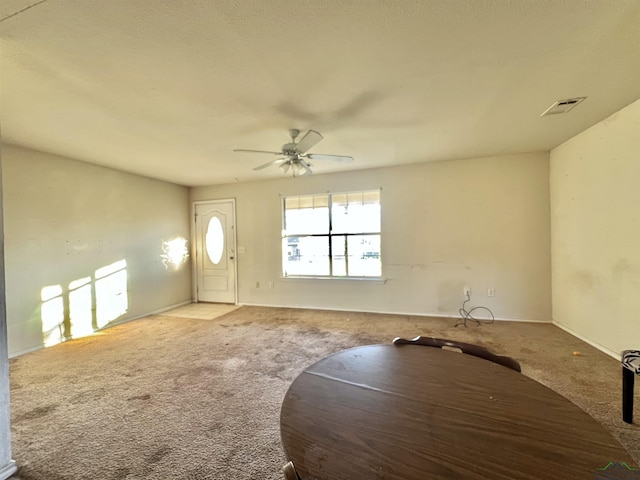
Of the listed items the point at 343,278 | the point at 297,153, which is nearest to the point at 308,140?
the point at 297,153

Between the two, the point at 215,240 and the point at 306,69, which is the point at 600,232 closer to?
the point at 306,69

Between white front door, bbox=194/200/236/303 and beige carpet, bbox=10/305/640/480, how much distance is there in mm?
1446

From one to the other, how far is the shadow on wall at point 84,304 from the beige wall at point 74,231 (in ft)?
0.20

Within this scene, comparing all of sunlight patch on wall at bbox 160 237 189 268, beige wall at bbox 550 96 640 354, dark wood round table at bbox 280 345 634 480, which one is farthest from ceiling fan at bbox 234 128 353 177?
sunlight patch on wall at bbox 160 237 189 268

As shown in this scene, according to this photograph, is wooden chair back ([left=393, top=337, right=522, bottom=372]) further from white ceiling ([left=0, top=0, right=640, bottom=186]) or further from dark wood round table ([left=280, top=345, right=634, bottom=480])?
Result: white ceiling ([left=0, top=0, right=640, bottom=186])

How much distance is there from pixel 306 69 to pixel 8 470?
307 cm

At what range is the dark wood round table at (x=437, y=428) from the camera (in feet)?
2.14

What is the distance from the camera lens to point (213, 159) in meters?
3.80

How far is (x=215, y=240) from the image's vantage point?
5.52 meters

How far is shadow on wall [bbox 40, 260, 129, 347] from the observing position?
3.39m

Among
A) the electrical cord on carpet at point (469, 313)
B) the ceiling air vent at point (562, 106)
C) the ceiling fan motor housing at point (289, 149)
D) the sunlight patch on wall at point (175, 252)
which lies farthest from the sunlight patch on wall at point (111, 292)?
the ceiling air vent at point (562, 106)

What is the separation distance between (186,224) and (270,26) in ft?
16.0

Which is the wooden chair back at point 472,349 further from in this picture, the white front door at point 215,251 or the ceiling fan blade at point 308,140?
the white front door at point 215,251

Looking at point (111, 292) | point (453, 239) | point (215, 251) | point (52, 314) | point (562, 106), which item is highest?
point (562, 106)
